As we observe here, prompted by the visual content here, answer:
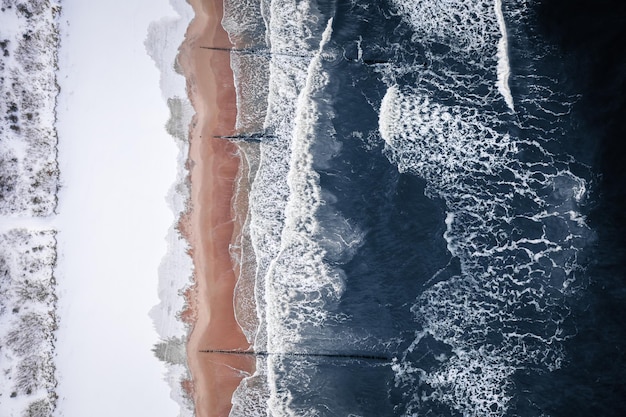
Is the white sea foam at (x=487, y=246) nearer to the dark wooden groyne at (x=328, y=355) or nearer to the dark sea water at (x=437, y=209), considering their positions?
the dark sea water at (x=437, y=209)

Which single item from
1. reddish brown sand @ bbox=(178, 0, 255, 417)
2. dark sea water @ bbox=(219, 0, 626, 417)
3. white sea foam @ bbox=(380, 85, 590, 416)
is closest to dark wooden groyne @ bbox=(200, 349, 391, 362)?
dark sea water @ bbox=(219, 0, 626, 417)

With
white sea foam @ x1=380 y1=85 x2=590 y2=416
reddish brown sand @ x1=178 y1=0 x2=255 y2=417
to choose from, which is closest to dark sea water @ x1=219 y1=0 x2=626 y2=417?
white sea foam @ x1=380 y1=85 x2=590 y2=416

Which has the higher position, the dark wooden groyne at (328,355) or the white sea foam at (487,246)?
the white sea foam at (487,246)

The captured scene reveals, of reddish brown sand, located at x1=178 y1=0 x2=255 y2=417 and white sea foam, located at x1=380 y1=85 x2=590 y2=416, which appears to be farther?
reddish brown sand, located at x1=178 y1=0 x2=255 y2=417

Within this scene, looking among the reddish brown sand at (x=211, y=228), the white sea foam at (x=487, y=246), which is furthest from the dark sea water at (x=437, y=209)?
the reddish brown sand at (x=211, y=228)

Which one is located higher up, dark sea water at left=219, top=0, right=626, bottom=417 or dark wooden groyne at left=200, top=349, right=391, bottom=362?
dark sea water at left=219, top=0, right=626, bottom=417

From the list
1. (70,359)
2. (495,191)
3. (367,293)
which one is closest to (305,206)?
(367,293)

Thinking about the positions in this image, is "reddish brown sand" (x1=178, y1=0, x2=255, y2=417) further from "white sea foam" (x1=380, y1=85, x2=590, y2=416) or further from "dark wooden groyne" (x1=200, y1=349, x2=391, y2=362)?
"white sea foam" (x1=380, y1=85, x2=590, y2=416)
